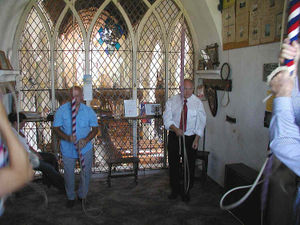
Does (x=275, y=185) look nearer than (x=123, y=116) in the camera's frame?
Yes

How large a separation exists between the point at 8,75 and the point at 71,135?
1.38 m

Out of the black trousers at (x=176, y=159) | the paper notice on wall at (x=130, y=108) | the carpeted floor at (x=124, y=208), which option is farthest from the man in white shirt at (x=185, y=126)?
the paper notice on wall at (x=130, y=108)

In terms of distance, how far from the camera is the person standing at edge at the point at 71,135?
331 centimetres

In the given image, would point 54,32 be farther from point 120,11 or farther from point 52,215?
point 52,215

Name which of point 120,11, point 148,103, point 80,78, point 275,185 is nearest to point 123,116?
point 148,103

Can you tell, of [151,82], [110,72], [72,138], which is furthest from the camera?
[151,82]

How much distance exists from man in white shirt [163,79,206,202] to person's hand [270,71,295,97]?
234 centimetres

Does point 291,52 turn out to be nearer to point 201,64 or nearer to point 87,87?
point 201,64

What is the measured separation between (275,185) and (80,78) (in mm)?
3435

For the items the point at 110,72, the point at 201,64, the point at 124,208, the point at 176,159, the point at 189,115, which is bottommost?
the point at 124,208

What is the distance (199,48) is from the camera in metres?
4.56

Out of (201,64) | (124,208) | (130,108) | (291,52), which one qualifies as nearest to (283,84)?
(291,52)

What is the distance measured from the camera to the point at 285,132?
1137 mm

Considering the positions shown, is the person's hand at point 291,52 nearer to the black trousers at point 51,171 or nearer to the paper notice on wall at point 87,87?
the black trousers at point 51,171
